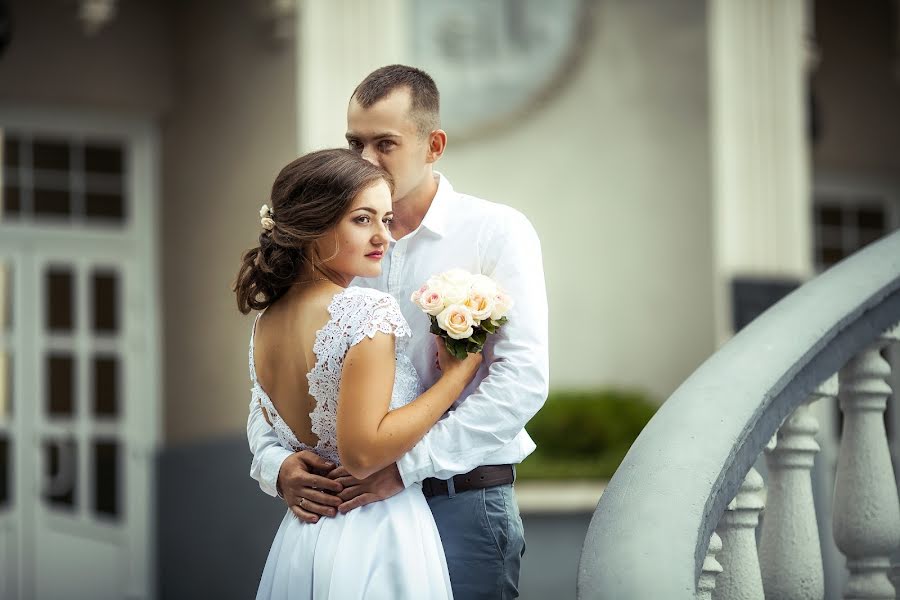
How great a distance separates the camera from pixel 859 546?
249cm

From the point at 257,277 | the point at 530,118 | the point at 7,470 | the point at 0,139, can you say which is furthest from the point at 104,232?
the point at 257,277

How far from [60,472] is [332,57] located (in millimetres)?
3002

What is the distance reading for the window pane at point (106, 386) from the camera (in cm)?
777

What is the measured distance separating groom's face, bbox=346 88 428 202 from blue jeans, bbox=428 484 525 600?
2.10 feet

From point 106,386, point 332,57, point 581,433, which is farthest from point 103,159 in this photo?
point 581,433

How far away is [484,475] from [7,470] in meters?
5.55

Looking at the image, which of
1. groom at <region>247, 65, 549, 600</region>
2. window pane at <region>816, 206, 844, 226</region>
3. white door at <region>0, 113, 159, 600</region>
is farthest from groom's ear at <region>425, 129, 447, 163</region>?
window pane at <region>816, 206, 844, 226</region>

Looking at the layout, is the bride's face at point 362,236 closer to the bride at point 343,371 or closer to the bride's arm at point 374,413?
the bride at point 343,371

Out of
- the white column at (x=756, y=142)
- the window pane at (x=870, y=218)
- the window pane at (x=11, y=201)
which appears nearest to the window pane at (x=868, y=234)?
the window pane at (x=870, y=218)

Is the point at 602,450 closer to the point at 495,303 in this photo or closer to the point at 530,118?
the point at 530,118

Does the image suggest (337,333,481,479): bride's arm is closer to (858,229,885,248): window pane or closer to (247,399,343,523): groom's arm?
(247,399,343,523): groom's arm

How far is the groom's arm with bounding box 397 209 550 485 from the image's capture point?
2.46 metres

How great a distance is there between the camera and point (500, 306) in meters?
2.43

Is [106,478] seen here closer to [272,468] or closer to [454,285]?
[272,468]
